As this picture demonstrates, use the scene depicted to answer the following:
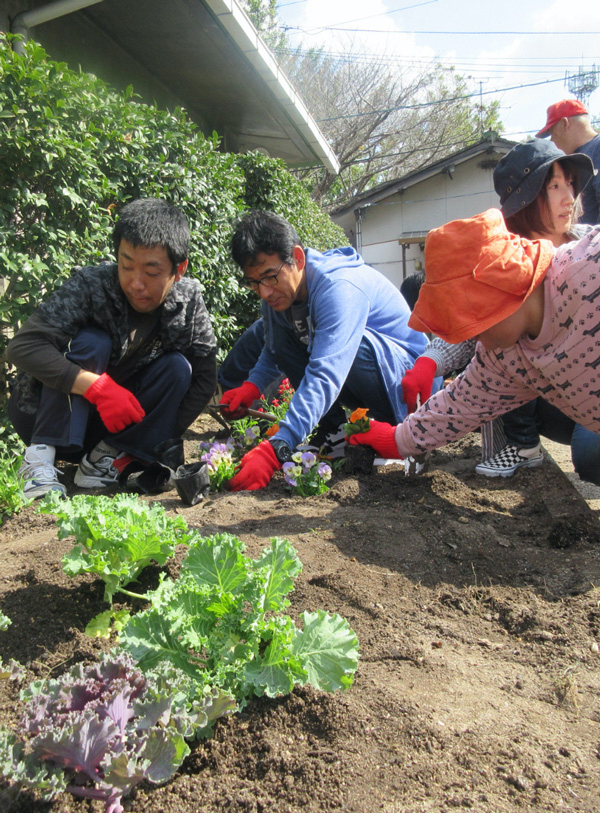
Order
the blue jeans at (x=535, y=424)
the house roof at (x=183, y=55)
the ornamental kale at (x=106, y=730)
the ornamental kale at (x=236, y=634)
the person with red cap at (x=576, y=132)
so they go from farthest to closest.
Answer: the house roof at (x=183, y=55)
the person with red cap at (x=576, y=132)
the blue jeans at (x=535, y=424)
the ornamental kale at (x=236, y=634)
the ornamental kale at (x=106, y=730)

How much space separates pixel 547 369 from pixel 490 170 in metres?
16.1

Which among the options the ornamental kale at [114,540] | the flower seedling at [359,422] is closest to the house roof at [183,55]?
the flower seedling at [359,422]

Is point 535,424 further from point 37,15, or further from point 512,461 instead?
point 37,15

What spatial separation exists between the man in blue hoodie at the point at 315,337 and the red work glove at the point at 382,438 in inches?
9.0

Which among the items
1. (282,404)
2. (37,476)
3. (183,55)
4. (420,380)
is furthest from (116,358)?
(183,55)

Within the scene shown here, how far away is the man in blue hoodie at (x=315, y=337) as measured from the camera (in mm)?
2852

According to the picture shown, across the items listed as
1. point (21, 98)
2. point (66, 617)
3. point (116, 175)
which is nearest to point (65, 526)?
point (66, 617)

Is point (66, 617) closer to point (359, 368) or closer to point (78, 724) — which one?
point (78, 724)

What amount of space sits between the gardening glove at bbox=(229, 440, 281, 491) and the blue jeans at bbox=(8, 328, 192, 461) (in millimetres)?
652

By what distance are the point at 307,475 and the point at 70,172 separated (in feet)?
7.33

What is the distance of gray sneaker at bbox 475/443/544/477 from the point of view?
10.8 feet

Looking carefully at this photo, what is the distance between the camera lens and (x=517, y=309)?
1.84 m

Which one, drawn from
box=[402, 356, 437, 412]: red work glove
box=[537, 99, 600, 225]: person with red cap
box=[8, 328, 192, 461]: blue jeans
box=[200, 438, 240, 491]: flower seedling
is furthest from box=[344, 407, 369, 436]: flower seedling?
box=[537, 99, 600, 225]: person with red cap

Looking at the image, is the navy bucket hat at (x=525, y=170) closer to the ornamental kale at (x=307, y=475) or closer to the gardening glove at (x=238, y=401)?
the ornamental kale at (x=307, y=475)
